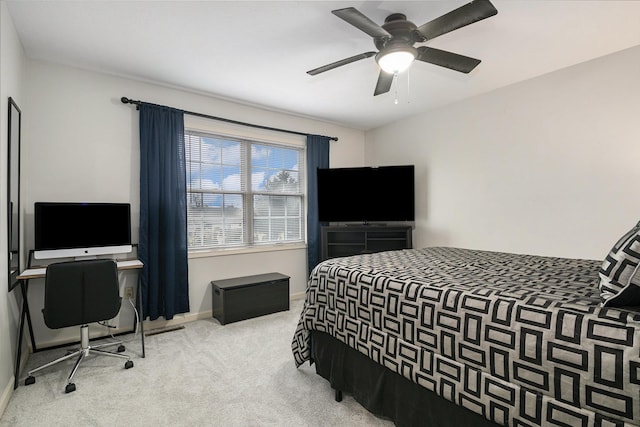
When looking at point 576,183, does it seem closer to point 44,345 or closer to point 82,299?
point 82,299

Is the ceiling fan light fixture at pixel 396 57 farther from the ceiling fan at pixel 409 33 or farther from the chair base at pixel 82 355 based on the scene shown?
the chair base at pixel 82 355

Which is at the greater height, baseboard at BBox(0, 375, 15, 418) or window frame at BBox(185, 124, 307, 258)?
window frame at BBox(185, 124, 307, 258)

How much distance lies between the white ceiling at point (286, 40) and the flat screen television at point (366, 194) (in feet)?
3.89

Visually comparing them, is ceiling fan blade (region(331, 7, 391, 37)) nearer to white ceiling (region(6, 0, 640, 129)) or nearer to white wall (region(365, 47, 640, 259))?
white ceiling (region(6, 0, 640, 129))

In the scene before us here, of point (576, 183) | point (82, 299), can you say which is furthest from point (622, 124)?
point (82, 299)

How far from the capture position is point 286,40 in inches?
97.7

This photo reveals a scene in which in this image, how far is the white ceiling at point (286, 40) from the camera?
2.11 metres

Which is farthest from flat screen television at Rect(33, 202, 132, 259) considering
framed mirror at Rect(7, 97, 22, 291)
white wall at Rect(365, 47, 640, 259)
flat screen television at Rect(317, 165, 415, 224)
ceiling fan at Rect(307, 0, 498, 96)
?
white wall at Rect(365, 47, 640, 259)

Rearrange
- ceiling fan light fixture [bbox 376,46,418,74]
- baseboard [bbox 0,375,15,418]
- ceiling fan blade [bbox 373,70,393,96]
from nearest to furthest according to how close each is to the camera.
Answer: baseboard [bbox 0,375,15,418]
ceiling fan light fixture [bbox 376,46,418,74]
ceiling fan blade [bbox 373,70,393,96]

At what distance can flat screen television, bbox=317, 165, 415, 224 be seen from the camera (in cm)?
433

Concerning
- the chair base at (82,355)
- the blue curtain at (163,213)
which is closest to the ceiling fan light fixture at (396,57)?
the blue curtain at (163,213)

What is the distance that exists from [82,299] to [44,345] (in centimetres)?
106

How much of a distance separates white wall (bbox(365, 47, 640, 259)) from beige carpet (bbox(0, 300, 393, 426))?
2640mm

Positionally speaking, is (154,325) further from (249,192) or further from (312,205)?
(312,205)
